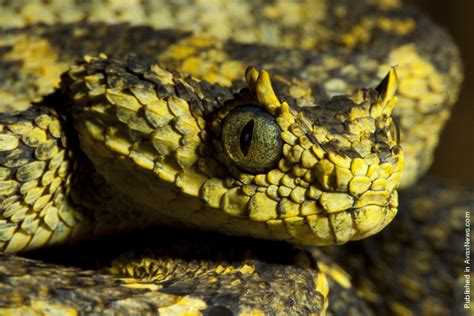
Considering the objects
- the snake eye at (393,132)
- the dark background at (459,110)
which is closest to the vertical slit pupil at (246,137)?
the snake eye at (393,132)

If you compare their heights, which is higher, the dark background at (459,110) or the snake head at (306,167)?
the dark background at (459,110)

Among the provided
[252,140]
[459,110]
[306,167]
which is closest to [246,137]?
[252,140]

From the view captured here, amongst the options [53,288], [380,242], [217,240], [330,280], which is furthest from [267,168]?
[380,242]

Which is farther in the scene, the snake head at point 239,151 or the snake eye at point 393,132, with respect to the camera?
the snake eye at point 393,132

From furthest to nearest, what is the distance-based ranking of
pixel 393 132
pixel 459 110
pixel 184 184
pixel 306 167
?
pixel 459 110 → pixel 393 132 → pixel 184 184 → pixel 306 167

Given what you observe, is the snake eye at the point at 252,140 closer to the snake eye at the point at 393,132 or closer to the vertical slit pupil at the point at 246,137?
the vertical slit pupil at the point at 246,137

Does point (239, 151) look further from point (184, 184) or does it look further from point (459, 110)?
point (459, 110)

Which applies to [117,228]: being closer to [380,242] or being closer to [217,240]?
[217,240]

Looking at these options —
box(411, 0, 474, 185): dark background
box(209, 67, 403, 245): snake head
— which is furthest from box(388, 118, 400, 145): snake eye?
box(411, 0, 474, 185): dark background

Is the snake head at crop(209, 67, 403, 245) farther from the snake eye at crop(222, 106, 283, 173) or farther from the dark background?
the dark background
